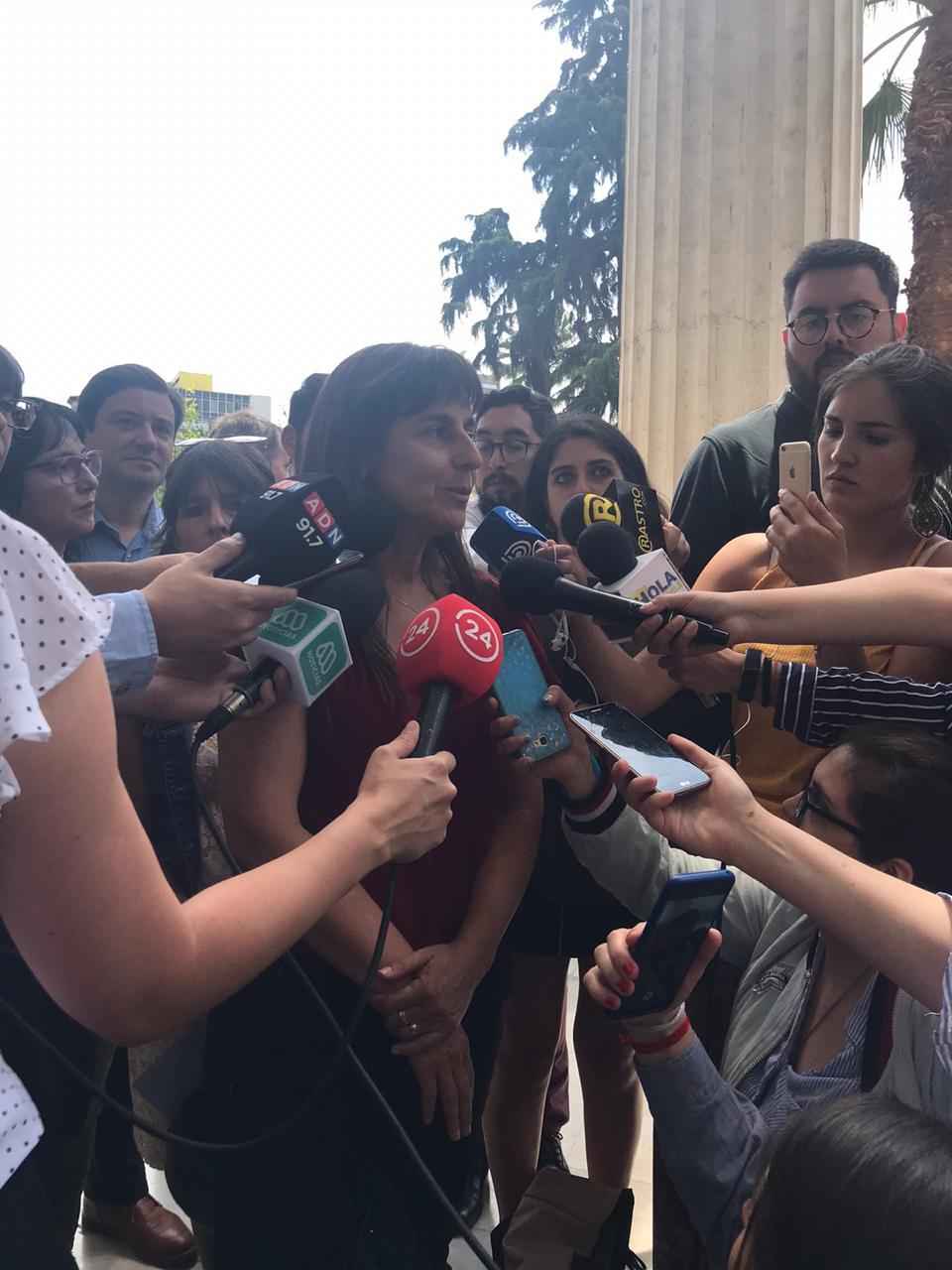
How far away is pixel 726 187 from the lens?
448 cm

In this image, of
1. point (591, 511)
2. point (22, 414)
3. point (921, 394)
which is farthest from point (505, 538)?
point (22, 414)

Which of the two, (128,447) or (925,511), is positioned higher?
(128,447)

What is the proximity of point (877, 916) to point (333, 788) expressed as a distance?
2.51 ft

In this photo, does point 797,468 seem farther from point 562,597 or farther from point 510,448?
point 510,448

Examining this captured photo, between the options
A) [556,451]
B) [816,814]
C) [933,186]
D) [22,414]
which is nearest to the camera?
[816,814]

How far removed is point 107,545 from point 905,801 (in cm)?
242

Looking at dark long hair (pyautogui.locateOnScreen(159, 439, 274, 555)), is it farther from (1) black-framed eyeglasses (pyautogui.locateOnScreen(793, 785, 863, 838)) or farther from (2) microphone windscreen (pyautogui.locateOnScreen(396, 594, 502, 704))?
(1) black-framed eyeglasses (pyautogui.locateOnScreen(793, 785, 863, 838))

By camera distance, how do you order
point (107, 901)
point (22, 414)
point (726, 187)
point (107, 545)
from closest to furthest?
point (107, 901), point (22, 414), point (107, 545), point (726, 187)

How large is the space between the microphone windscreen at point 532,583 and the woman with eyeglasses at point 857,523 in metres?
0.30

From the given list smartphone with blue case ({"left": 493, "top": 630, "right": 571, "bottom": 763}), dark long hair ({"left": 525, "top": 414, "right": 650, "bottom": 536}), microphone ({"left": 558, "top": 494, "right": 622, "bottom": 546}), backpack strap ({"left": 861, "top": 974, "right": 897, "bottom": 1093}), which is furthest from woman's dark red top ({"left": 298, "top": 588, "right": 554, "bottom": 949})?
dark long hair ({"left": 525, "top": 414, "right": 650, "bottom": 536})

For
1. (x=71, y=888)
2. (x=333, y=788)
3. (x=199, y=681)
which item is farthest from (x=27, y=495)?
(x=71, y=888)

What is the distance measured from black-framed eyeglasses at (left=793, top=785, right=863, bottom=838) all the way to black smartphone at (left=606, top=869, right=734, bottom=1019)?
0.25 meters

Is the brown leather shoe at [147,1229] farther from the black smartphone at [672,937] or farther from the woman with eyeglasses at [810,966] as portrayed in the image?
the black smartphone at [672,937]

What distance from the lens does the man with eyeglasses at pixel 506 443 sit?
2.98m
